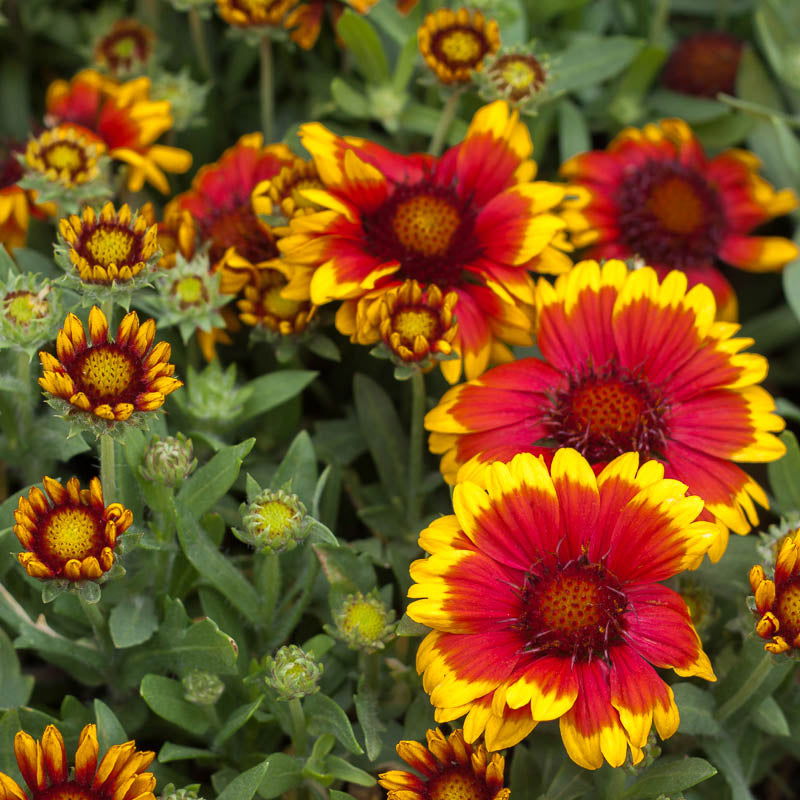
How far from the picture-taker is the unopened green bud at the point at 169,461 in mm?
1273

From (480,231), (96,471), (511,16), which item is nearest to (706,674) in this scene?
(480,231)

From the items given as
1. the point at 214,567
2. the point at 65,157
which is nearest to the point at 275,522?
the point at 214,567

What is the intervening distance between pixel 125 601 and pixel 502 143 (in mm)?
791

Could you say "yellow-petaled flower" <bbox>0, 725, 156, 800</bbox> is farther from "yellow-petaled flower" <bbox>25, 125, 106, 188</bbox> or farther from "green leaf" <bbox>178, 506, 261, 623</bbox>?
"yellow-petaled flower" <bbox>25, 125, 106, 188</bbox>

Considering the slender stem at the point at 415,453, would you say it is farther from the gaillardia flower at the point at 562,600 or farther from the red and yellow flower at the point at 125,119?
the red and yellow flower at the point at 125,119

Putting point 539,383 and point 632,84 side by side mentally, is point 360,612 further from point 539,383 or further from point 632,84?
point 632,84

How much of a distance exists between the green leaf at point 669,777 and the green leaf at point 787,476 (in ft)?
1.42

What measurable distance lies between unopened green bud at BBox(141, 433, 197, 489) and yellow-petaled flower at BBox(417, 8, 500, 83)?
2.20ft

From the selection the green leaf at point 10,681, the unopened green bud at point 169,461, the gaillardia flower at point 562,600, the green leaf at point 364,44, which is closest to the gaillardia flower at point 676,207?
the green leaf at point 364,44

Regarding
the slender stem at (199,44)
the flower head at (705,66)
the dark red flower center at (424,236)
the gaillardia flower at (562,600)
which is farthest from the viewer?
the flower head at (705,66)

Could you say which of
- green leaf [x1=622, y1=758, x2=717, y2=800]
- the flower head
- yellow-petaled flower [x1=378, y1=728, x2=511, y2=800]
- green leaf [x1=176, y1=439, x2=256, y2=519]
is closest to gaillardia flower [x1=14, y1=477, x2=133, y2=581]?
green leaf [x1=176, y1=439, x2=256, y2=519]

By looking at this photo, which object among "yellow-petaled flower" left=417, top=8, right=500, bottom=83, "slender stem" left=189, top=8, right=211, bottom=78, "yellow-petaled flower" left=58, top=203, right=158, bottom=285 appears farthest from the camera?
"slender stem" left=189, top=8, right=211, bottom=78

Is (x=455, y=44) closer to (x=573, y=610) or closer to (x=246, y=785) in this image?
(x=573, y=610)

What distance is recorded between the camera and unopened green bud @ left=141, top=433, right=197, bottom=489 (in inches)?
50.1
